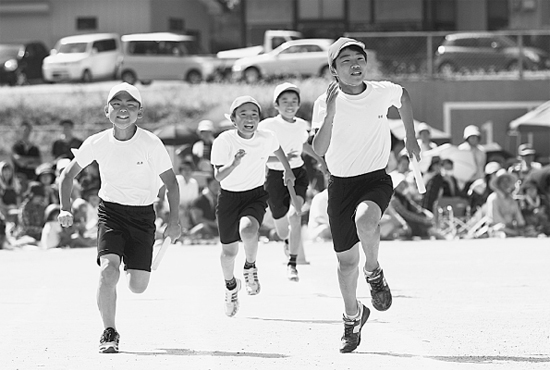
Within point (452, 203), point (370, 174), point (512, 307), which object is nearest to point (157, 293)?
point (512, 307)

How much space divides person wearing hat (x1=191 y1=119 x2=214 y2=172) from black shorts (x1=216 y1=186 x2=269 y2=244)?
9.88 m

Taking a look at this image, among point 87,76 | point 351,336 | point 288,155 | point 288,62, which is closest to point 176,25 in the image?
point 87,76

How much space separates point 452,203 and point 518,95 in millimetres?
9246

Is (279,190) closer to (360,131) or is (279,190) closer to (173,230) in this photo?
(173,230)

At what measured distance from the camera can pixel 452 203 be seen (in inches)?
807

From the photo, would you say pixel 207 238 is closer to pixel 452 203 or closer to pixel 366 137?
pixel 452 203

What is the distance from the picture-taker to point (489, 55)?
2936cm

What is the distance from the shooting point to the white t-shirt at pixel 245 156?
10797mm

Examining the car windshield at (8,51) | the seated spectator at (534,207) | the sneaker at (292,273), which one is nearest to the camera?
the sneaker at (292,273)

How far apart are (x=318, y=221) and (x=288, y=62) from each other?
16.4 m

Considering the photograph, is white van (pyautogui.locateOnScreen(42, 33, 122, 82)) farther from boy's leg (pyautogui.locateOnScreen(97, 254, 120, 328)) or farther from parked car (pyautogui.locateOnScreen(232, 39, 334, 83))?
boy's leg (pyautogui.locateOnScreen(97, 254, 120, 328))

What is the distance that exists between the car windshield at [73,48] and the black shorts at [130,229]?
3421cm

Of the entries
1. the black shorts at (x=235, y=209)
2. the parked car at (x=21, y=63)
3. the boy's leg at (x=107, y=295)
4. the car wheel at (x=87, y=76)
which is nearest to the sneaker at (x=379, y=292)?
the boy's leg at (x=107, y=295)

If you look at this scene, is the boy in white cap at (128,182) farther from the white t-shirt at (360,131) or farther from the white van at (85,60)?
the white van at (85,60)
